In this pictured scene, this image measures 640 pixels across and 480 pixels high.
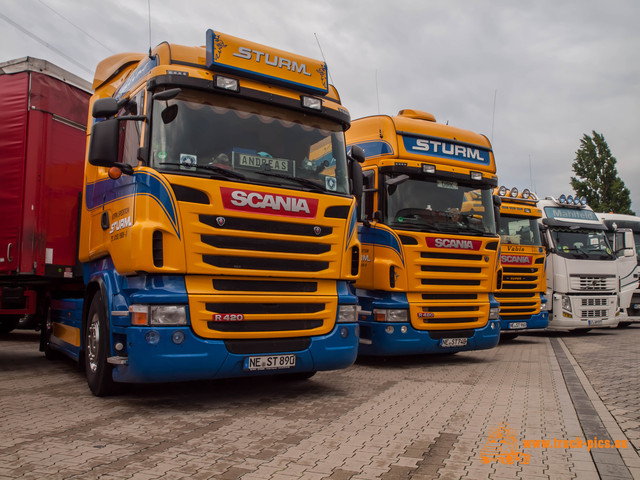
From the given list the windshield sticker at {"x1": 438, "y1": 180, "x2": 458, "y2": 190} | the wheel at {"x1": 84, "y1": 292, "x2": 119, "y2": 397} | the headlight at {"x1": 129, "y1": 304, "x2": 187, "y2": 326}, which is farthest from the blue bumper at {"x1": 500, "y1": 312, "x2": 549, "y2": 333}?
the headlight at {"x1": 129, "y1": 304, "x2": 187, "y2": 326}

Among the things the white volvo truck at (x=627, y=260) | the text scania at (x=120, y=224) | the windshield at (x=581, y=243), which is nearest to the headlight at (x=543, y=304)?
the windshield at (x=581, y=243)

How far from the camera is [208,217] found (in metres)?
5.63

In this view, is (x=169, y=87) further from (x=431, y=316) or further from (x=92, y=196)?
(x=431, y=316)

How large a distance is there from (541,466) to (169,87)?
4558 millimetres

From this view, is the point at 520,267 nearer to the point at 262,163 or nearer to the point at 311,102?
the point at 311,102

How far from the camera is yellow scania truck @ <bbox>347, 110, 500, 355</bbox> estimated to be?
8805mm

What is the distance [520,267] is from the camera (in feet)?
42.2

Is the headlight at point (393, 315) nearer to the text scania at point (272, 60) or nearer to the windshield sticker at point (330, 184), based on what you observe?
the windshield sticker at point (330, 184)

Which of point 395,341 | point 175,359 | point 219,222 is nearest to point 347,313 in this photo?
point 219,222

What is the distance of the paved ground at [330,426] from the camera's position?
4082 mm

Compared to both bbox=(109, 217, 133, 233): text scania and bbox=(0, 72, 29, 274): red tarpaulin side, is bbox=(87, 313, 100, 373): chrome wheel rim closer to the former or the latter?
bbox=(109, 217, 133, 233): text scania

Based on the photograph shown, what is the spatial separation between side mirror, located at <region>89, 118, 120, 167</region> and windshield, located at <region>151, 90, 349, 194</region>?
392 millimetres

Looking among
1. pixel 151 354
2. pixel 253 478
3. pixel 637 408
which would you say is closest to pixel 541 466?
pixel 253 478

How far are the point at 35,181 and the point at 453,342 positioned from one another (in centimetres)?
613
